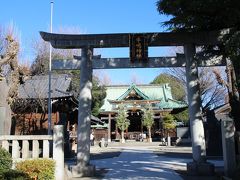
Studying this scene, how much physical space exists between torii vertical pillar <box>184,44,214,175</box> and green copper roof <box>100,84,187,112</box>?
109 ft

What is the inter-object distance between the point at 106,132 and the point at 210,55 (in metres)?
33.4

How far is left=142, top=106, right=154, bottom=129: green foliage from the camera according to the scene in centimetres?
4397

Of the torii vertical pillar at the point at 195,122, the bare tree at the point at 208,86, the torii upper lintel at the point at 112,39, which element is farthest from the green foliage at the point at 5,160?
the bare tree at the point at 208,86

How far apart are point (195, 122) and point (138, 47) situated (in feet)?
11.2

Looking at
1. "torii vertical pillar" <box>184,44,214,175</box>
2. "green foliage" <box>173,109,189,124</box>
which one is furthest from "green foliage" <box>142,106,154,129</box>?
"torii vertical pillar" <box>184,44,214,175</box>

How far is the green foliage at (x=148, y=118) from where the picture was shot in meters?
44.0

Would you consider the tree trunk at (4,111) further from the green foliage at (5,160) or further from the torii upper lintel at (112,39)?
the torii upper lintel at (112,39)

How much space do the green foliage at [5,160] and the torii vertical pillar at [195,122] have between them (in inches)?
241

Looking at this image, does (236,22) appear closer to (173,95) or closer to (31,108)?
(31,108)

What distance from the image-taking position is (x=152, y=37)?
13.4 meters

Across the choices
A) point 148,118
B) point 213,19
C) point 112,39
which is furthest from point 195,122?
point 148,118

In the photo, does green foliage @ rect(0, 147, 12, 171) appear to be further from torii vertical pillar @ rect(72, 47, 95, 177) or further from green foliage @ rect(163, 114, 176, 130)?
green foliage @ rect(163, 114, 176, 130)

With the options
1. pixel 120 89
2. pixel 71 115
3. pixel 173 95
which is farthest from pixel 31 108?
pixel 173 95

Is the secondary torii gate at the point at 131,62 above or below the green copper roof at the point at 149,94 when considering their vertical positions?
below
